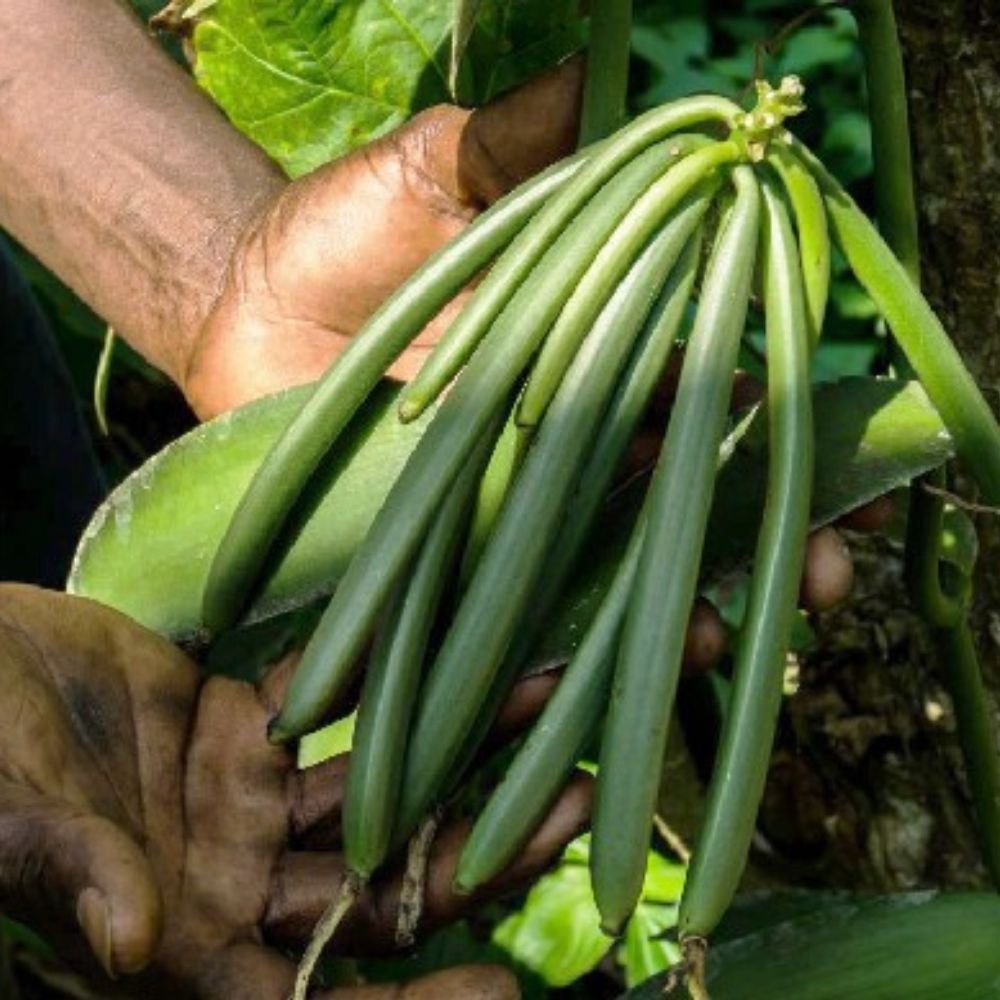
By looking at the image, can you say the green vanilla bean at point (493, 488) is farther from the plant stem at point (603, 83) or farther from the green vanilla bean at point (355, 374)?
the plant stem at point (603, 83)

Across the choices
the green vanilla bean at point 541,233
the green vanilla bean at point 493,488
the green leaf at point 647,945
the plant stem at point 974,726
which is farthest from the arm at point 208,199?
the green leaf at point 647,945

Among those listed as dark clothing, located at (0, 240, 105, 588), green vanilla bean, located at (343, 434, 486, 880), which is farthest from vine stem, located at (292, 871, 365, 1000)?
dark clothing, located at (0, 240, 105, 588)

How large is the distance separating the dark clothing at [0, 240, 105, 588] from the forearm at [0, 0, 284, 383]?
261 millimetres

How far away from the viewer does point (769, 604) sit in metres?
0.90

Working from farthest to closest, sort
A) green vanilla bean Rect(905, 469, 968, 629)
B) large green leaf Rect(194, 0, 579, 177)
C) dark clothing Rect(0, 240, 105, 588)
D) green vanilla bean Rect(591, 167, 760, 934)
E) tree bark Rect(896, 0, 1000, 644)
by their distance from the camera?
dark clothing Rect(0, 240, 105, 588), large green leaf Rect(194, 0, 579, 177), tree bark Rect(896, 0, 1000, 644), green vanilla bean Rect(905, 469, 968, 629), green vanilla bean Rect(591, 167, 760, 934)

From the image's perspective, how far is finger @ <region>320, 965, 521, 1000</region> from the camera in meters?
0.87

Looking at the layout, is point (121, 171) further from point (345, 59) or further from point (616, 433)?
point (616, 433)

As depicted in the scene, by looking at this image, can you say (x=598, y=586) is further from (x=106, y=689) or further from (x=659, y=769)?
(x=106, y=689)

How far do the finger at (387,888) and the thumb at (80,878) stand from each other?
0.16m

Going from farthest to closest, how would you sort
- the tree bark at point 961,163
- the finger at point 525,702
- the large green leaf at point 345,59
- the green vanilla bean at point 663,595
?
the large green leaf at point 345,59 < the tree bark at point 961,163 < the finger at point 525,702 < the green vanilla bean at point 663,595

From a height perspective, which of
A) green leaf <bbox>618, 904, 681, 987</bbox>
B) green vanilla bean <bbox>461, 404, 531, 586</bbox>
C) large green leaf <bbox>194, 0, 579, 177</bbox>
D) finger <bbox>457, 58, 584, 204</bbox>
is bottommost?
green leaf <bbox>618, 904, 681, 987</bbox>

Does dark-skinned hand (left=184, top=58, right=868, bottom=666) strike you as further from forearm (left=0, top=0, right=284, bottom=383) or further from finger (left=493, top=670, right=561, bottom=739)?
finger (left=493, top=670, right=561, bottom=739)

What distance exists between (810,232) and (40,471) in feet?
3.22

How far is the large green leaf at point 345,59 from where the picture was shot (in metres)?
1.32
